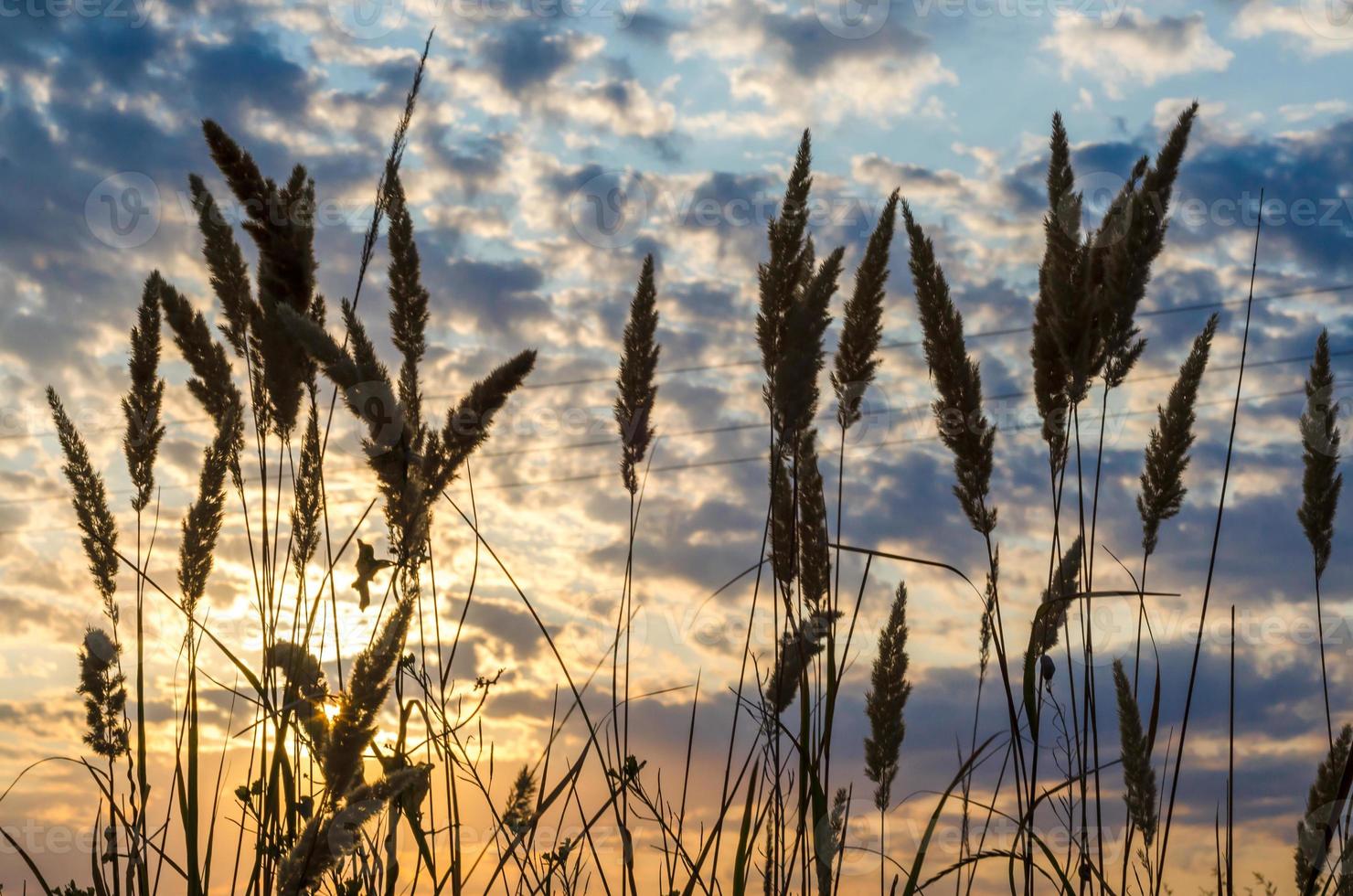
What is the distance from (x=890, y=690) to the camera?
337 cm

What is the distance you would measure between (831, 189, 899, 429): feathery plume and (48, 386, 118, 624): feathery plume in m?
2.24

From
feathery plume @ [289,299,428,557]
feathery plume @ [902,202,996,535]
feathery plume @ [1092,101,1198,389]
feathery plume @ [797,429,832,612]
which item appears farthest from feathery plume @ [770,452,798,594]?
feathery plume @ [289,299,428,557]

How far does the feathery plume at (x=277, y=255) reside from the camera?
204 centimetres

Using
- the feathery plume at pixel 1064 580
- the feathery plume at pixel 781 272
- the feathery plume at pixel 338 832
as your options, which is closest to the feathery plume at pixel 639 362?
the feathery plume at pixel 781 272

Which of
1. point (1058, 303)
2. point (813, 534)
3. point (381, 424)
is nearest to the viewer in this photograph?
point (381, 424)

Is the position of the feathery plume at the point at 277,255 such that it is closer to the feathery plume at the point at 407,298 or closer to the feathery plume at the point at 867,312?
the feathery plume at the point at 407,298

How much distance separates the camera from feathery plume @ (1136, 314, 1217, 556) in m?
3.00

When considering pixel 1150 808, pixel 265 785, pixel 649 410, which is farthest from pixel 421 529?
pixel 1150 808

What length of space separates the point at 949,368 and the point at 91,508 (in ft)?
8.67

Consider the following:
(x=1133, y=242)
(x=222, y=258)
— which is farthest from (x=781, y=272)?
(x=222, y=258)

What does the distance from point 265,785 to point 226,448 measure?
983 millimetres

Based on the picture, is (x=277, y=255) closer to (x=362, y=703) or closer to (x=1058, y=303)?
(x=362, y=703)

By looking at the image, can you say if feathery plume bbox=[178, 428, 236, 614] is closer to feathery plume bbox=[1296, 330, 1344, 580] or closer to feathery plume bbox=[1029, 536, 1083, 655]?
feathery plume bbox=[1029, 536, 1083, 655]

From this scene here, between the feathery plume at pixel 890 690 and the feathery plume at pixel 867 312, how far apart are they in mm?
986
